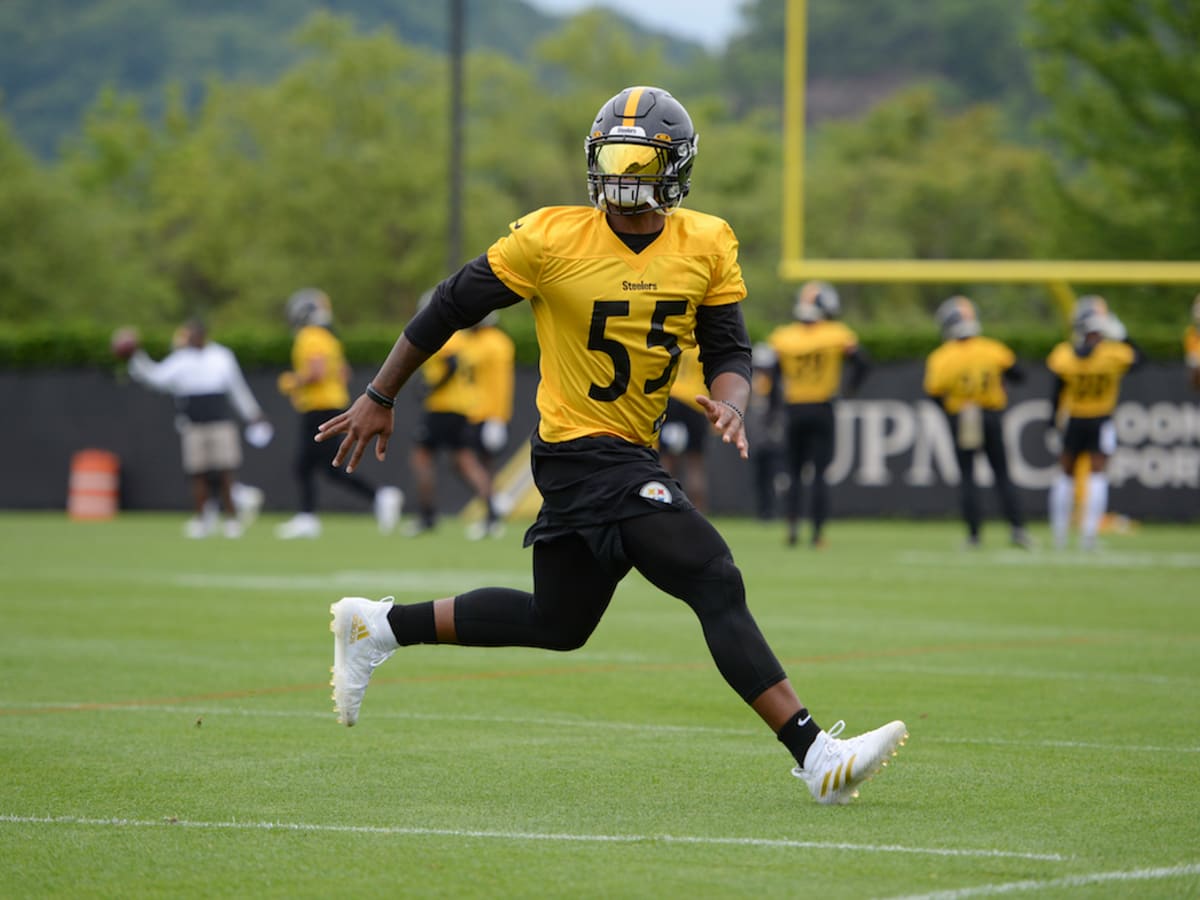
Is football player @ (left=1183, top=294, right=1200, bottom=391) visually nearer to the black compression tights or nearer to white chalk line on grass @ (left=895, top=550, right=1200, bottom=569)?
white chalk line on grass @ (left=895, top=550, right=1200, bottom=569)

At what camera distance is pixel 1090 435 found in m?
18.4

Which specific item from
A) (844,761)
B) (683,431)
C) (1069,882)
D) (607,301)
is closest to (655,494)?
(607,301)

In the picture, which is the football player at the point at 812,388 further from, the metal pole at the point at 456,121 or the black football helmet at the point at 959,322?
the metal pole at the point at 456,121

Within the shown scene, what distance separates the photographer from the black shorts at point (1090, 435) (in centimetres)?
1830

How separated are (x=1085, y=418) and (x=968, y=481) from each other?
1.48 m

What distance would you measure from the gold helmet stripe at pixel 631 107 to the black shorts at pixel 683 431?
14541 mm

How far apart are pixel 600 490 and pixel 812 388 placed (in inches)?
485

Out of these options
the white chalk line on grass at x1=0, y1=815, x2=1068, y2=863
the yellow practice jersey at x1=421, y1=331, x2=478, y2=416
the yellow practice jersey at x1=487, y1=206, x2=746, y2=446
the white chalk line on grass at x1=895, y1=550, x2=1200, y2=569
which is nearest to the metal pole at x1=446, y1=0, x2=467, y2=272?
the yellow practice jersey at x1=421, y1=331, x2=478, y2=416

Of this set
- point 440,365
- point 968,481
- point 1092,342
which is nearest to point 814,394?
point 968,481

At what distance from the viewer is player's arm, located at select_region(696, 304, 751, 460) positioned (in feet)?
18.9

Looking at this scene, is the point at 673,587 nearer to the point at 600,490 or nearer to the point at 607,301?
the point at 600,490

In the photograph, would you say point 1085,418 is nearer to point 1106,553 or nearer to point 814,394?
point 1106,553

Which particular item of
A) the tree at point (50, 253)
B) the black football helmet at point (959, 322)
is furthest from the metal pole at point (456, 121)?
the tree at point (50, 253)

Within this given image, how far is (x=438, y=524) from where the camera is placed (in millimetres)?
22188
